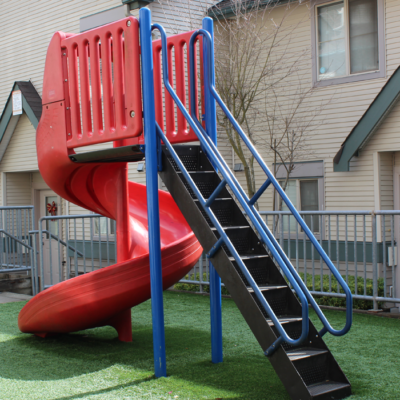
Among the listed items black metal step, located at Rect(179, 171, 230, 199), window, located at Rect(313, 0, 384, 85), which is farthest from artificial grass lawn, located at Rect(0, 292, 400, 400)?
window, located at Rect(313, 0, 384, 85)

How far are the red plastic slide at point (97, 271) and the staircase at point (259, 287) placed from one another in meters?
0.80

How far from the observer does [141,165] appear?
12969mm

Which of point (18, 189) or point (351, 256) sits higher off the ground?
point (18, 189)

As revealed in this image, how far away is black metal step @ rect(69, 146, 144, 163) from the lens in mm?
5301

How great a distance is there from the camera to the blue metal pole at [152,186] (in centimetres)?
510

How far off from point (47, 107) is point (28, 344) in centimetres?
283

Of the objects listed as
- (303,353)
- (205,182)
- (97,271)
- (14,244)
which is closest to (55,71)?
(205,182)

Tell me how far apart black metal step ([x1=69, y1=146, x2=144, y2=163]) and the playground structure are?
0.04 ft

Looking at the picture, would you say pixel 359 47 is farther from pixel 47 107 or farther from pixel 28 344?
pixel 28 344

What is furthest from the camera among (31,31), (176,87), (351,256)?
(31,31)

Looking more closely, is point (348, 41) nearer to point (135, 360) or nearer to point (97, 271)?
point (97, 271)

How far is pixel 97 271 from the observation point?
18.5ft

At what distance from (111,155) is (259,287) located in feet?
6.43

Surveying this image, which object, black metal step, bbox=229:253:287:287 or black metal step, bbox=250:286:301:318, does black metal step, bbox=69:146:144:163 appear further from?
black metal step, bbox=250:286:301:318
